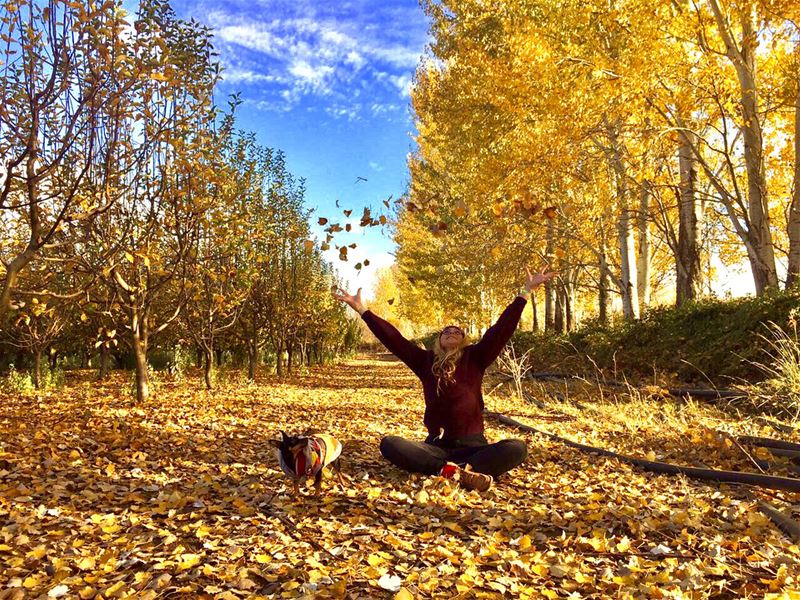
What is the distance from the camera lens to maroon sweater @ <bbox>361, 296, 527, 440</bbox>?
480cm

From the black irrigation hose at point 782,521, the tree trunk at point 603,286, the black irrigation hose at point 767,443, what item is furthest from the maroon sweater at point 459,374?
the tree trunk at point 603,286

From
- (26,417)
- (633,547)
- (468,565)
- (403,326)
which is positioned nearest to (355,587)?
(468,565)

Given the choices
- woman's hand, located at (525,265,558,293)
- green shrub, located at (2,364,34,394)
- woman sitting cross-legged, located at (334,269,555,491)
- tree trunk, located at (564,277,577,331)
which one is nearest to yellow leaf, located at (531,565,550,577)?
woman sitting cross-legged, located at (334,269,555,491)

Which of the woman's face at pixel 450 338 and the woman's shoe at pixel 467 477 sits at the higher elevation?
the woman's face at pixel 450 338

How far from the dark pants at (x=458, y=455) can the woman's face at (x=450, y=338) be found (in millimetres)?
892

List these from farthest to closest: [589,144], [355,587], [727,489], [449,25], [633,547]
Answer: [449,25] < [589,144] < [727,489] < [633,547] < [355,587]

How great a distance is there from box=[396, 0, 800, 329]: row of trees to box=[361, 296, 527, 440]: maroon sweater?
1.17 meters

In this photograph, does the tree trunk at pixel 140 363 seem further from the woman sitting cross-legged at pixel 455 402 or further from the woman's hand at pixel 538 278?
the woman's hand at pixel 538 278

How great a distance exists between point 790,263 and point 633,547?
27.3 ft

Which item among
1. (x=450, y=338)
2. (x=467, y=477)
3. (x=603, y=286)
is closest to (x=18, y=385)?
(x=450, y=338)

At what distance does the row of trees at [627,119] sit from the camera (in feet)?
31.4

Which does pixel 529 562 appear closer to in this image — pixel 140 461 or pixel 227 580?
pixel 227 580

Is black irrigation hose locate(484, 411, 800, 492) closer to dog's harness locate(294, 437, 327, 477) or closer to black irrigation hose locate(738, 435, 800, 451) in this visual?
black irrigation hose locate(738, 435, 800, 451)

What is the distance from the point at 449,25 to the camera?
1733 cm
